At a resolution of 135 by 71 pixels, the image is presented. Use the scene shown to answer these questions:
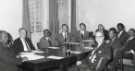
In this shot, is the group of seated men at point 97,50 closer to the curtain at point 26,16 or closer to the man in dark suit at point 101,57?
the man in dark suit at point 101,57

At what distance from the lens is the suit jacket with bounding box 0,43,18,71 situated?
2.38 metres

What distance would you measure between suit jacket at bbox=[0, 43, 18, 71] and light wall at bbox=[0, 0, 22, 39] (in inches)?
122

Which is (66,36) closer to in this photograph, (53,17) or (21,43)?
(53,17)

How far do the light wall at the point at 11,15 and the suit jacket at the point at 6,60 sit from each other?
3098 millimetres

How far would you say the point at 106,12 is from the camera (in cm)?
737

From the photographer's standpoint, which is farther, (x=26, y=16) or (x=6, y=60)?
(x=26, y=16)

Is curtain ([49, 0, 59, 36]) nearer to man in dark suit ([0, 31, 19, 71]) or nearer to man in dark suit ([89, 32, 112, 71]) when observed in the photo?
man in dark suit ([89, 32, 112, 71])

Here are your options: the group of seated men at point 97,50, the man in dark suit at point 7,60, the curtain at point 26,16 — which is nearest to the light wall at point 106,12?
the group of seated men at point 97,50

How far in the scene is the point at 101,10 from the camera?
7.52m

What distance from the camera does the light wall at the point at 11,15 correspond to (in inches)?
212

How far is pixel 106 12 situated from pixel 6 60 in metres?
5.55

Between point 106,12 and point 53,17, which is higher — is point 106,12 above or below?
above

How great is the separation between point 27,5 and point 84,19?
9.21ft

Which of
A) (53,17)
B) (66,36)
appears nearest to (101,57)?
(66,36)
